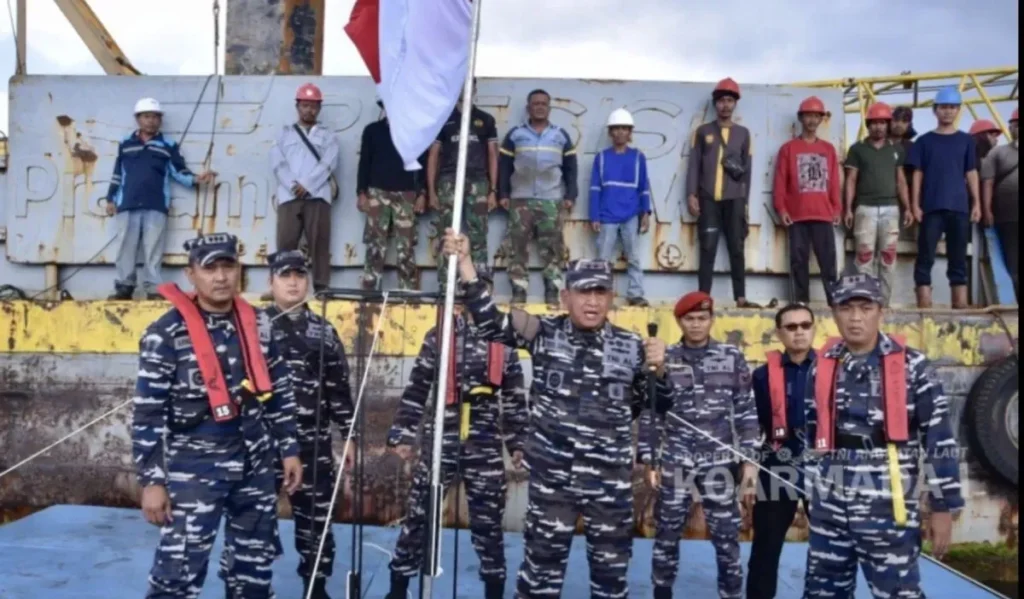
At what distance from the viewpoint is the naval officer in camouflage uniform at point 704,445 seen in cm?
516

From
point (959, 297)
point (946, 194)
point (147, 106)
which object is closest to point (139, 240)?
point (147, 106)

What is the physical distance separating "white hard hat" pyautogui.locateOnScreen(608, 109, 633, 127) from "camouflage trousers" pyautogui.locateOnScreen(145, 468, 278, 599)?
198 inches

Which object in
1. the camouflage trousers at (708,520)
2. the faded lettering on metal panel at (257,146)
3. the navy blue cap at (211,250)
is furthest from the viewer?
the faded lettering on metal panel at (257,146)

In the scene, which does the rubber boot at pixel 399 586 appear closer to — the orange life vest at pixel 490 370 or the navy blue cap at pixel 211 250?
the orange life vest at pixel 490 370

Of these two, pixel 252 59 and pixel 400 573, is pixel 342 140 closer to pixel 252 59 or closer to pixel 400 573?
pixel 252 59

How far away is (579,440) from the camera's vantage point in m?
4.38

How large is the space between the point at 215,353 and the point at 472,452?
5.47 ft

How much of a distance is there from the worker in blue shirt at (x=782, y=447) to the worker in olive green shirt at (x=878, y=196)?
360 cm

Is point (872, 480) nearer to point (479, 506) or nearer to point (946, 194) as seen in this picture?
point (479, 506)

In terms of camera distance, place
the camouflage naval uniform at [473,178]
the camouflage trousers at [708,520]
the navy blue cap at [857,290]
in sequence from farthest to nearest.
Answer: the camouflage naval uniform at [473,178] < the camouflage trousers at [708,520] < the navy blue cap at [857,290]

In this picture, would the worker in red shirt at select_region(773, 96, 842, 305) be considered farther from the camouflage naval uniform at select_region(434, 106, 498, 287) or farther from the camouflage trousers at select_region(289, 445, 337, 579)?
the camouflage trousers at select_region(289, 445, 337, 579)

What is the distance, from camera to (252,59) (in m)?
9.16

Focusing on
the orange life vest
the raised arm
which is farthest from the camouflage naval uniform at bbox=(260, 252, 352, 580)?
the raised arm

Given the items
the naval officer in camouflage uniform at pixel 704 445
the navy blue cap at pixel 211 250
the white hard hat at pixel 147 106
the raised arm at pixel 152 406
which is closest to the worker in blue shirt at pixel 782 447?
the naval officer in camouflage uniform at pixel 704 445
